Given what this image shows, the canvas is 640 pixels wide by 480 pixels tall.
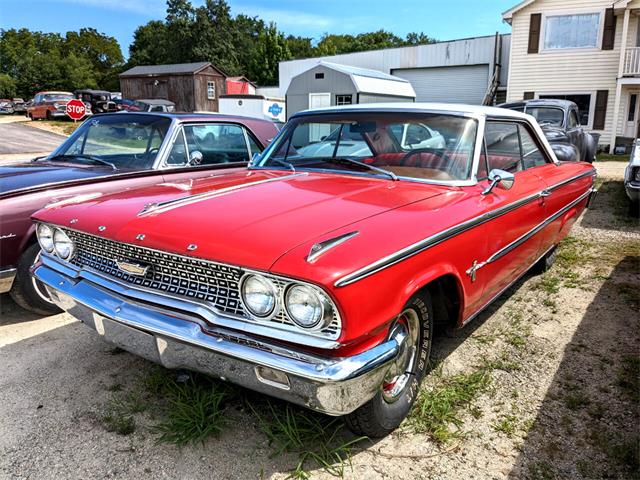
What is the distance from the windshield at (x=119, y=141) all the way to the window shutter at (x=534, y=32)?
18231 mm

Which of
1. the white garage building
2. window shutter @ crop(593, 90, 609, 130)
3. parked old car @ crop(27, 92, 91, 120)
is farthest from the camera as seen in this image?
parked old car @ crop(27, 92, 91, 120)

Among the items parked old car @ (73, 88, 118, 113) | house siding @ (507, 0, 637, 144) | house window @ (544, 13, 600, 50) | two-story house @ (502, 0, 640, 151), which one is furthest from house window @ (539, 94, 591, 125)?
parked old car @ (73, 88, 118, 113)

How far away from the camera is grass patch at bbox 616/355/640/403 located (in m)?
2.76

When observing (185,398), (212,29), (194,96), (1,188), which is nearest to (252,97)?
(194,96)

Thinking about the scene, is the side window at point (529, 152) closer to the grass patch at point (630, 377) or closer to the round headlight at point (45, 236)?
the grass patch at point (630, 377)

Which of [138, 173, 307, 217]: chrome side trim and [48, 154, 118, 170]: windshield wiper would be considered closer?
[138, 173, 307, 217]: chrome side trim

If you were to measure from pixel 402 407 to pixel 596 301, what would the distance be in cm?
245

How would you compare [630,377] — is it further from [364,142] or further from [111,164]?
[111,164]

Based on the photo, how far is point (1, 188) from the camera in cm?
368

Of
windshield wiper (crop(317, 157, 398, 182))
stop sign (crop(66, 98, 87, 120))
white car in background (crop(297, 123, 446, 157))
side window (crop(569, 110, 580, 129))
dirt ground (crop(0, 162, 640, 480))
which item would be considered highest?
stop sign (crop(66, 98, 87, 120))

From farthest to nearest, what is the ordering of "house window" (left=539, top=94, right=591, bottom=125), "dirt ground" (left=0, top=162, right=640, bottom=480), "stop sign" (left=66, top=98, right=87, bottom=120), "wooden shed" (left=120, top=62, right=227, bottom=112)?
"wooden shed" (left=120, top=62, right=227, bottom=112) → "house window" (left=539, top=94, right=591, bottom=125) → "stop sign" (left=66, top=98, right=87, bottom=120) → "dirt ground" (left=0, top=162, right=640, bottom=480)

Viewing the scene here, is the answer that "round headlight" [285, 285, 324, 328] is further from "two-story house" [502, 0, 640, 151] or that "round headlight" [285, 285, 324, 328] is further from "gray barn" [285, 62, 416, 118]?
"two-story house" [502, 0, 640, 151]

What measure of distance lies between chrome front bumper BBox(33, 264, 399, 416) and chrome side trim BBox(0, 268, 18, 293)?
61.0 inches

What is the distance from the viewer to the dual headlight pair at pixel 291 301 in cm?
189
